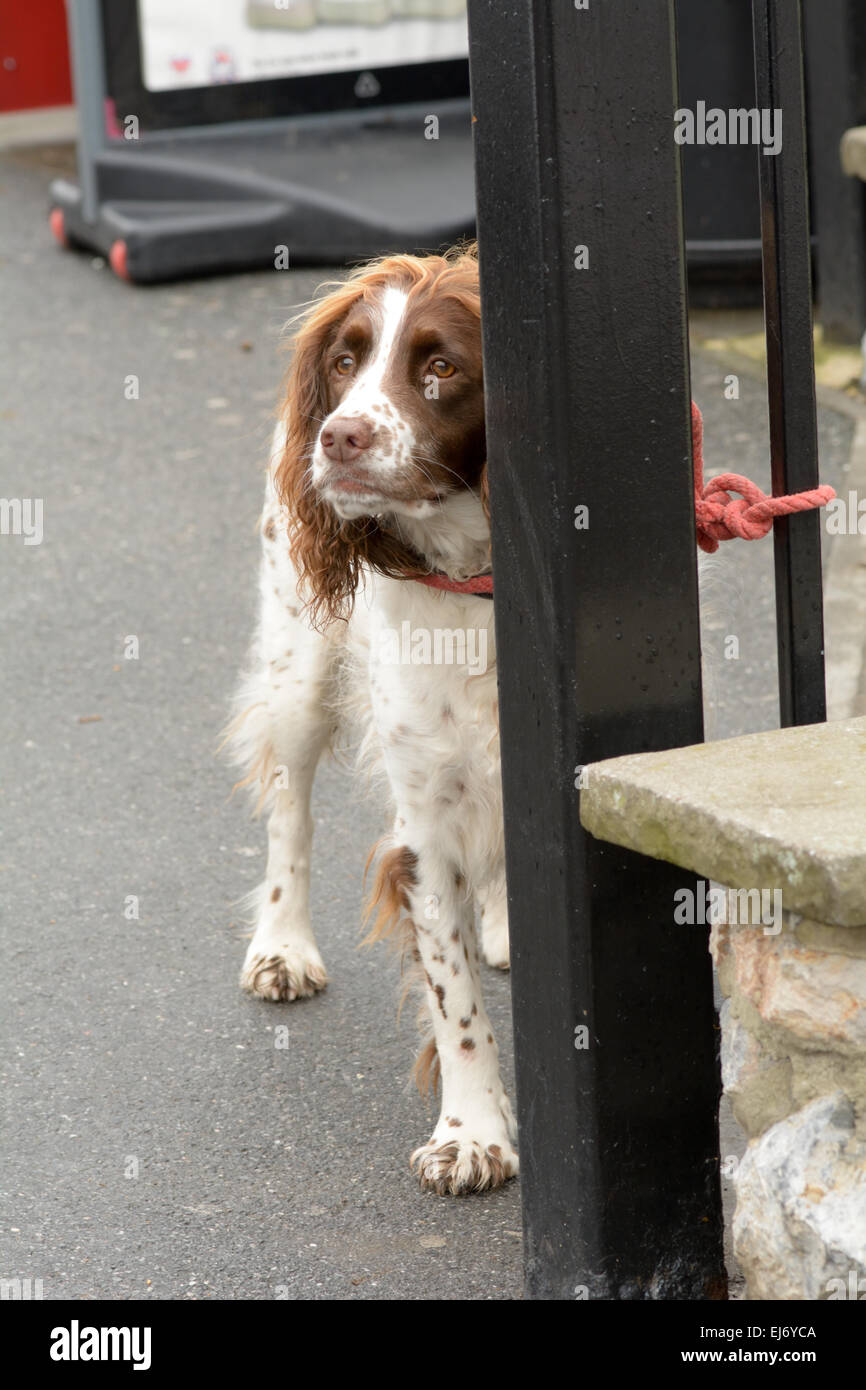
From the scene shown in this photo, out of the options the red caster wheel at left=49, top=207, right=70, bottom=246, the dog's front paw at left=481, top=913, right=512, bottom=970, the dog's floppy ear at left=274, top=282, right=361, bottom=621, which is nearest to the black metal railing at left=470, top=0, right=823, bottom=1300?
the dog's floppy ear at left=274, top=282, right=361, bottom=621

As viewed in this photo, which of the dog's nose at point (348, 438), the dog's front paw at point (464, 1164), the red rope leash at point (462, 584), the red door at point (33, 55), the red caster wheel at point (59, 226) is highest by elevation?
the red door at point (33, 55)

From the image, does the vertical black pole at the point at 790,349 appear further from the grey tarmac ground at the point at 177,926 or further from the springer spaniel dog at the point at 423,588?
the grey tarmac ground at the point at 177,926

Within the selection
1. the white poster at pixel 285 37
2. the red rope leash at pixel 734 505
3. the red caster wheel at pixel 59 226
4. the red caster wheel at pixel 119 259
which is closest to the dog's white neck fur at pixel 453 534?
Answer: the red rope leash at pixel 734 505

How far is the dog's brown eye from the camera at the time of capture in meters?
2.70

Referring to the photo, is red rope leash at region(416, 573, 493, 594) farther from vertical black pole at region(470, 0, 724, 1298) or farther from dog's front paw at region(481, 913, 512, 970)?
dog's front paw at region(481, 913, 512, 970)

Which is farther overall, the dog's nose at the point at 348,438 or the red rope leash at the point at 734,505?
the dog's nose at the point at 348,438

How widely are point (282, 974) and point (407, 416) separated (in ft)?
4.62

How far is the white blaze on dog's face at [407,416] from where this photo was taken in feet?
8.71

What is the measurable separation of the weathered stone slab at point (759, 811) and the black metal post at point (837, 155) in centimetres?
544

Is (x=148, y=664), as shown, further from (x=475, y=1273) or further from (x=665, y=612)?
(x=665, y=612)

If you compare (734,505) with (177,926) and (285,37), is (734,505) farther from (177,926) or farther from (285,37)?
(285,37)

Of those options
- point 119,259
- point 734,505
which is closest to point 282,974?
point 734,505

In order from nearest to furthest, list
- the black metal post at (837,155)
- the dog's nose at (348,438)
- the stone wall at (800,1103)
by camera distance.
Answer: the stone wall at (800,1103) < the dog's nose at (348,438) < the black metal post at (837,155)

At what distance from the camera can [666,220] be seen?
206cm
